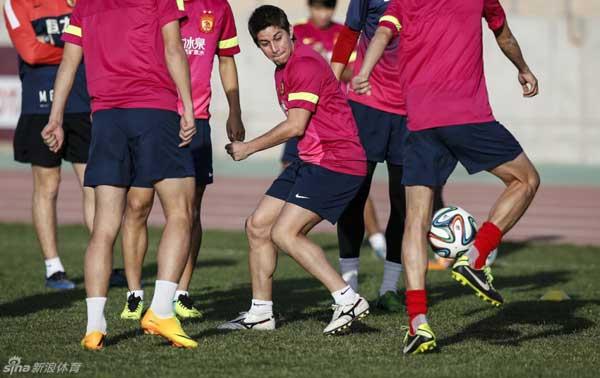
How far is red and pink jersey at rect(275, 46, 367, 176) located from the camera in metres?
7.09

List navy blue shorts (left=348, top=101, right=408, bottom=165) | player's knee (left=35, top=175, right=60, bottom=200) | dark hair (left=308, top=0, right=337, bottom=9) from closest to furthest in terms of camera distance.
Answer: navy blue shorts (left=348, top=101, right=408, bottom=165)
player's knee (left=35, top=175, right=60, bottom=200)
dark hair (left=308, top=0, right=337, bottom=9)

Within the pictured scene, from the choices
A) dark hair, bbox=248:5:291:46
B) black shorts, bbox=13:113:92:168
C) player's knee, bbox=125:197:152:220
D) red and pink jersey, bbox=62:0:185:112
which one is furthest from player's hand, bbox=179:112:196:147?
black shorts, bbox=13:113:92:168

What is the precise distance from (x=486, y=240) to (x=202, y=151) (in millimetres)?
2289

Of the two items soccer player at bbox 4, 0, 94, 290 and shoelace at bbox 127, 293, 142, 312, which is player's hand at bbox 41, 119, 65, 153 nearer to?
shoelace at bbox 127, 293, 142, 312

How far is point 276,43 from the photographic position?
7.12 meters

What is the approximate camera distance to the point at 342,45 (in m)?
8.31

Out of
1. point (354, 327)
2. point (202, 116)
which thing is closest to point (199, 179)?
point (202, 116)

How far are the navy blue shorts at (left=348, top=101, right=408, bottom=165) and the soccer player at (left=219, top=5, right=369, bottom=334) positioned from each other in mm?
1151

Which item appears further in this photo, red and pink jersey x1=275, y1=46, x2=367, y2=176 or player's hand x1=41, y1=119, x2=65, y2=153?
red and pink jersey x1=275, y1=46, x2=367, y2=176

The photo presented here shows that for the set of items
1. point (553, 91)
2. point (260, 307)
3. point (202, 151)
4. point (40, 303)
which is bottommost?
point (553, 91)

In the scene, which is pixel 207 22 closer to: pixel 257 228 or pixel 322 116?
pixel 322 116

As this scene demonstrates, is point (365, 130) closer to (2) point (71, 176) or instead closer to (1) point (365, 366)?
(1) point (365, 366)

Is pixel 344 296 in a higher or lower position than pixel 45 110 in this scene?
lower

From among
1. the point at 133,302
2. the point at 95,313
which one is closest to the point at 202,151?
the point at 133,302
